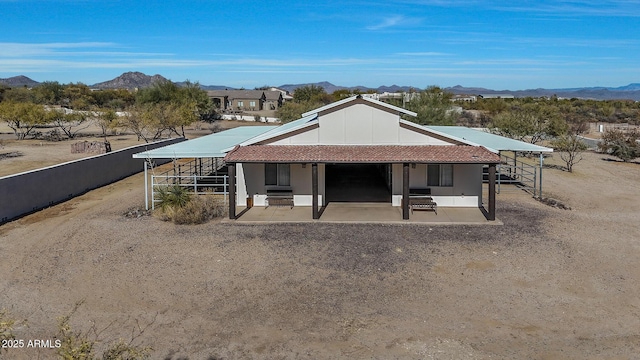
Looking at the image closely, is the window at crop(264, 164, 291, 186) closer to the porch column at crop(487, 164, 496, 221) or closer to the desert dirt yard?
the desert dirt yard

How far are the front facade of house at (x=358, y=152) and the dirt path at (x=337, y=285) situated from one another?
7.91ft

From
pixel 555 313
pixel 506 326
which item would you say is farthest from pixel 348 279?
pixel 555 313

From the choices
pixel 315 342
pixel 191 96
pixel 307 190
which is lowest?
pixel 315 342

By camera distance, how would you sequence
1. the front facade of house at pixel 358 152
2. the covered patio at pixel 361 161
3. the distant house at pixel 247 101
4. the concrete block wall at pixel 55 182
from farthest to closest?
1. the distant house at pixel 247 101
2. the front facade of house at pixel 358 152
3. the concrete block wall at pixel 55 182
4. the covered patio at pixel 361 161

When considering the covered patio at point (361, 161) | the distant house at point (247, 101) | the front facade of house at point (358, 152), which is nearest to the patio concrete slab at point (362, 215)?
the covered patio at point (361, 161)

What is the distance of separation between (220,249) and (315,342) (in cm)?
624

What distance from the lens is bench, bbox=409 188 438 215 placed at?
60.3 feet

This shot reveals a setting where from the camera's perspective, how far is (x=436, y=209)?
1898 cm

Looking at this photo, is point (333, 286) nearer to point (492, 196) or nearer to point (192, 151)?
point (492, 196)

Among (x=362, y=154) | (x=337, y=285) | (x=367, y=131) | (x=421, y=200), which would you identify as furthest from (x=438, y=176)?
(x=337, y=285)

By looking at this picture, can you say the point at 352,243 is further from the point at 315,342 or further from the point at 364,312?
the point at 315,342

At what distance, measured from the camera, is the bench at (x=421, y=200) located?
18.4 meters

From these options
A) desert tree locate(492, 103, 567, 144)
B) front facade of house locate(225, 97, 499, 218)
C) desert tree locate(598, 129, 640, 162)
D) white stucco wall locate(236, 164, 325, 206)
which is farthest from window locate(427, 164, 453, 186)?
desert tree locate(598, 129, 640, 162)

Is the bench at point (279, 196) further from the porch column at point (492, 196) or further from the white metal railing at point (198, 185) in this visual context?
the porch column at point (492, 196)
